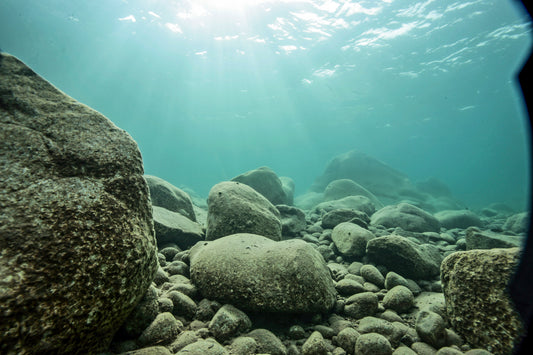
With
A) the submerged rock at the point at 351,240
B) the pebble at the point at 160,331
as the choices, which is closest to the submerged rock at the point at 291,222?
the submerged rock at the point at 351,240

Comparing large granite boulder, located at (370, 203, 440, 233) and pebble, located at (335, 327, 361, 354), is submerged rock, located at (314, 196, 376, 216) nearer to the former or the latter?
large granite boulder, located at (370, 203, 440, 233)

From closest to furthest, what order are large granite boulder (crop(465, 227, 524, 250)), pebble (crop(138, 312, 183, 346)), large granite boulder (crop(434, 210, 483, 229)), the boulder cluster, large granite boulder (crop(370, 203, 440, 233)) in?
Answer: the boulder cluster < pebble (crop(138, 312, 183, 346)) < large granite boulder (crop(465, 227, 524, 250)) < large granite boulder (crop(370, 203, 440, 233)) < large granite boulder (crop(434, 210, 483, 229))

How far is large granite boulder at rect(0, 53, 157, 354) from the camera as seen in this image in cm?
132

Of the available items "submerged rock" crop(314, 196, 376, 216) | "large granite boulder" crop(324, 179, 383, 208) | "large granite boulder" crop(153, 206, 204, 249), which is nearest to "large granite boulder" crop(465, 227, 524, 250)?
"submerged rock" crop(314, 196, 376, 216)

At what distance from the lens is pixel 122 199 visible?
2.07 meters

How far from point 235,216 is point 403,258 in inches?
122

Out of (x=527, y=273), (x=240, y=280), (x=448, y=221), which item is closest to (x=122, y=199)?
(x=240, y=280)

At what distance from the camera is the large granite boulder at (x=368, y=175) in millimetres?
23703

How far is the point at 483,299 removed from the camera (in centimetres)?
231

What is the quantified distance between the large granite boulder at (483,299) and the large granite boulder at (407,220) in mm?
5394

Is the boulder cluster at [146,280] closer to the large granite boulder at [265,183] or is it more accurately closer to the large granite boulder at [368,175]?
the large granite boulder at [265,183]

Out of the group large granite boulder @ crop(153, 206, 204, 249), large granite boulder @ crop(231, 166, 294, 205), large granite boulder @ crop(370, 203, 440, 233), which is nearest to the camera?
large granite boulder @ crop(153, 206, 204, 249)

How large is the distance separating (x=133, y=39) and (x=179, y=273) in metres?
38.2

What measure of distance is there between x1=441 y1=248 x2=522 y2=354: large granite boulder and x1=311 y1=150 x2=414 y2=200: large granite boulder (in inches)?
888
